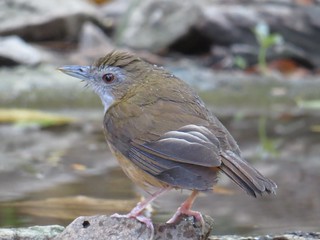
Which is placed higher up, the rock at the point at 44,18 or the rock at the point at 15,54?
the rock at the point at 44,18

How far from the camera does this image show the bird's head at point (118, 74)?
189 inches

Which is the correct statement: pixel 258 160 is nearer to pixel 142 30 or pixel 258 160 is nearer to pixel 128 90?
pixel 128 90

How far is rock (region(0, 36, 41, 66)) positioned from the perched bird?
5.58 meters

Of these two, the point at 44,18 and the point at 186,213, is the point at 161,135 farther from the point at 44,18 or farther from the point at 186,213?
the point at 44,18

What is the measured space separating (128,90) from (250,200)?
2.01 meters

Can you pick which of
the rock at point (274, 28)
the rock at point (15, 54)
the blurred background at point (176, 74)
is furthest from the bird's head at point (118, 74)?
the rock at point (274, 28)

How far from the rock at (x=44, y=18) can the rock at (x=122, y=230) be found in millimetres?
7263

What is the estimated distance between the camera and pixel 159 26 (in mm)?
11656

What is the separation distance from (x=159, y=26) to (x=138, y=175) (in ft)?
24.0

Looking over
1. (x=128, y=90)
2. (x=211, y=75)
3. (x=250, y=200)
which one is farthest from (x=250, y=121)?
(x=128, y=90)

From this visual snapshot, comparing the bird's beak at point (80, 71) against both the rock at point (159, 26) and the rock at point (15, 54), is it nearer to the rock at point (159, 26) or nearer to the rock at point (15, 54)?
the rock at point (15, 54)

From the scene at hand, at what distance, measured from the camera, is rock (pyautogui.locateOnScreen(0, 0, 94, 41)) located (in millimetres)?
11523

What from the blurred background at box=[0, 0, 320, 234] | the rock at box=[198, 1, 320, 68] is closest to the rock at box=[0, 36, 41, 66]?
the blurred background at box=[0, 0, 320, 234]

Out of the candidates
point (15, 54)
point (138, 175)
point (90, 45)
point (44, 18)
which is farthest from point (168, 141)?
point (44, 18)
